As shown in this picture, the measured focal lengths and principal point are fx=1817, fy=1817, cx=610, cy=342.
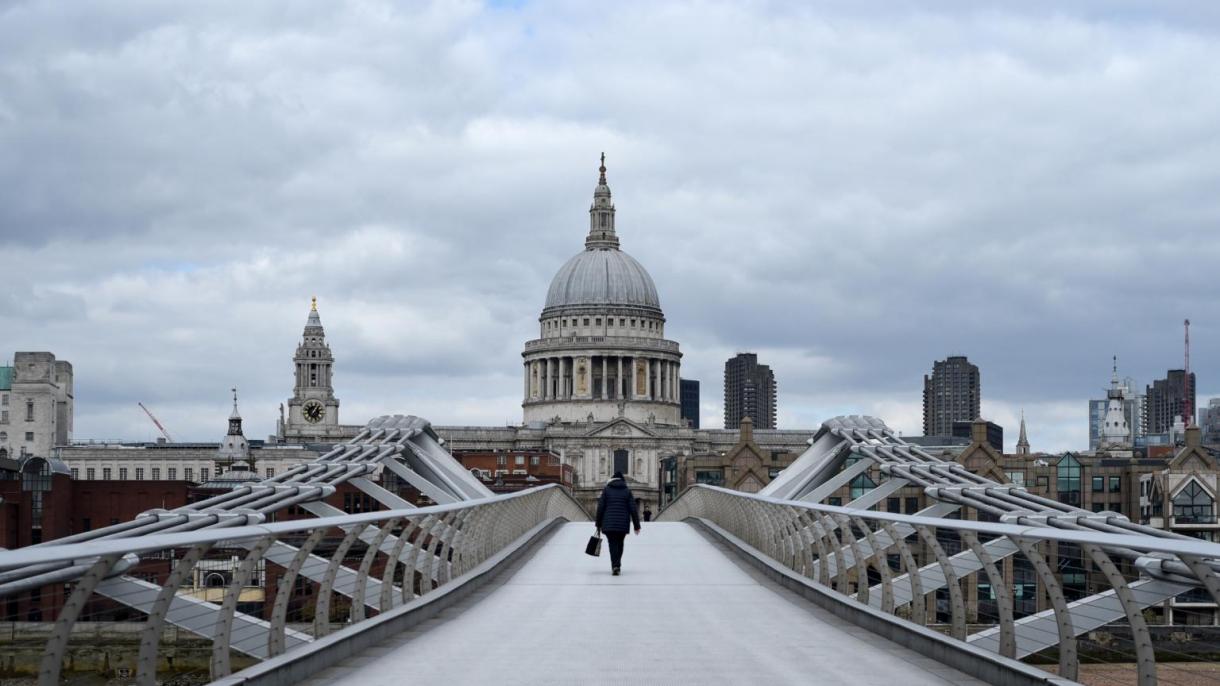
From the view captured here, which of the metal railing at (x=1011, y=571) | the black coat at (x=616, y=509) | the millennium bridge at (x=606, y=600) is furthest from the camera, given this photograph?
the black coat at (x=616, y=509)

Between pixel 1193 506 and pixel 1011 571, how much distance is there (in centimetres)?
9065

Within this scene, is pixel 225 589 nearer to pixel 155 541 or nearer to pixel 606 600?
pixel 155 541

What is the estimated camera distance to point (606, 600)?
64.0ft

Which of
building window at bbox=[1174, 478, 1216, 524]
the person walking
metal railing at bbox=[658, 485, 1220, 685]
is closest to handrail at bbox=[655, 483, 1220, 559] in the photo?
metal railing at bbox=[658, 485, 1220, 685]

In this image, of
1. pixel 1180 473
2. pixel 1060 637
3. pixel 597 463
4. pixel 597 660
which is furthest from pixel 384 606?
pixel 597 463

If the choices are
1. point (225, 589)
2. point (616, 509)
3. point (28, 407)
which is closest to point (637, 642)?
point (225, 589)

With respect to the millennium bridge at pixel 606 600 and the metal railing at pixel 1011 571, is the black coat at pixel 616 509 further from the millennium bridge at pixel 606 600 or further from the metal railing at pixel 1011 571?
the metal railing at pixel 1011 571

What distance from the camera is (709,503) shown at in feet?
147

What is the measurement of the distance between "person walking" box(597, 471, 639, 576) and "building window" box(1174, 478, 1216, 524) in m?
80.8

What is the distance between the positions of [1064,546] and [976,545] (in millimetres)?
658

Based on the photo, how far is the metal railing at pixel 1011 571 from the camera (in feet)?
31.8

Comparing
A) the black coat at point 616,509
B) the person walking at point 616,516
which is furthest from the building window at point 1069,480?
the person walking at point 616,516

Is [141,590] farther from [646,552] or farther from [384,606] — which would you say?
[646,552]

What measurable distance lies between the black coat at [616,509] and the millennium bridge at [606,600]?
77 cm
